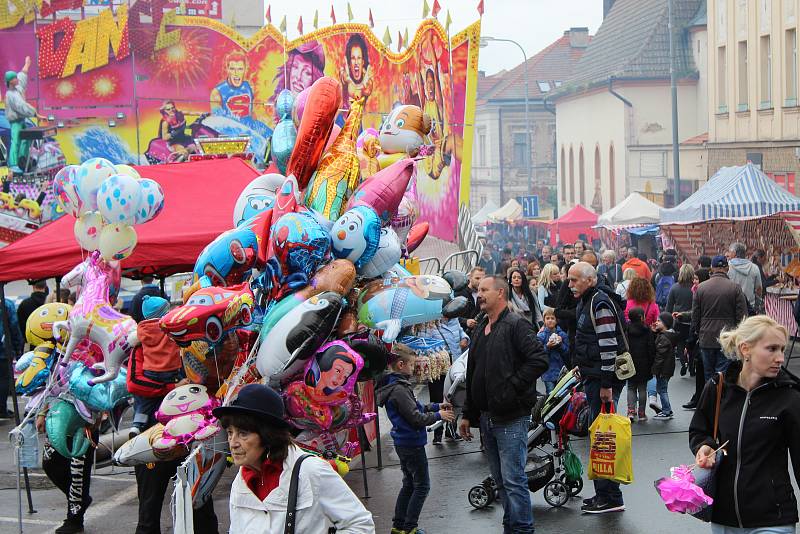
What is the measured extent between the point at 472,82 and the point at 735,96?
47.3ft

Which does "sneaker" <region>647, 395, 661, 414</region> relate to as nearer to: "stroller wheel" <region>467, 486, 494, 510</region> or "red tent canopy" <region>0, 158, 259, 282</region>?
"stroller wheel" <region>467, 486, 494, 510</region>

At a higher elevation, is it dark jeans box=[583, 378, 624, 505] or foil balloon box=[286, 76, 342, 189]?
foil balloon box=[286, 76, 342, 189]

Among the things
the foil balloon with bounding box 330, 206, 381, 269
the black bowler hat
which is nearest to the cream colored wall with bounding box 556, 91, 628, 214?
the foil balloon with bounding box 330, 206, 381, 269

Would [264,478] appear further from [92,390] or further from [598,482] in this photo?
[598,482]

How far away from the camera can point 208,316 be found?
24.0 feet

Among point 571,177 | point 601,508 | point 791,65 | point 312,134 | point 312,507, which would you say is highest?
point 791,65

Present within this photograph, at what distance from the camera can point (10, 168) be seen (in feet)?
89.9

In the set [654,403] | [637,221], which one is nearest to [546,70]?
[637,221]

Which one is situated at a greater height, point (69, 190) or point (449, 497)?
point (69, 190)

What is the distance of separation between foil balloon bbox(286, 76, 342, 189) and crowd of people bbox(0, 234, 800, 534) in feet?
4.72

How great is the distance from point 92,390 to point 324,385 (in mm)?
2142

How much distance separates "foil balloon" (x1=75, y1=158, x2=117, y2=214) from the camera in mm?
9336

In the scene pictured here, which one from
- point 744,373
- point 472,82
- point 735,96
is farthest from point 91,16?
point 744,373

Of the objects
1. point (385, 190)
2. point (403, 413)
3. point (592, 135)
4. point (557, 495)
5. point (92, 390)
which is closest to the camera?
point (403, 413)
